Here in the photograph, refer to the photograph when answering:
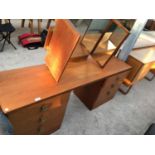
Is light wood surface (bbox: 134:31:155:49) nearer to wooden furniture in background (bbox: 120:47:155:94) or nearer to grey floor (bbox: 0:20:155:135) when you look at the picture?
wooden furniture in background (bbox: 120:47:155:94)

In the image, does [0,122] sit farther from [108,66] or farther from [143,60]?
[143,60]

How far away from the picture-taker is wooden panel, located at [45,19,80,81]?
1512mm

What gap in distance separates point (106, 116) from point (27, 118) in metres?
1.44

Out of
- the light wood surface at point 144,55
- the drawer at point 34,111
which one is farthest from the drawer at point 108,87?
the drawer at point 34,111

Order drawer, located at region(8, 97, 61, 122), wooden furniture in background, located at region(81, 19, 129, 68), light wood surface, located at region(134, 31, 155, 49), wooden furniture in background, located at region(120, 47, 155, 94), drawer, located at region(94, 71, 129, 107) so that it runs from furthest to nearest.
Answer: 1. light wood surface, located at region(134, 31, 155, 49)
2. wooden furniture in background, located at region(120, 47, 155, 94)
3. drawer, located at region(94, 71, 129, 107)
4. wooden furniture in background, located at region(81, 19, 129, 68)
5. drawer, located at region(8, 97, 61, 122)

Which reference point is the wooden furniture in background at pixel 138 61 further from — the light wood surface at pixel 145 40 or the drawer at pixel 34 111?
the drawer at pixel 34 111

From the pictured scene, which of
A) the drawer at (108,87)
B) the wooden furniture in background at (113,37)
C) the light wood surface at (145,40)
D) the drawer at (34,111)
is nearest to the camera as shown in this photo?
the drawer at (34,111)

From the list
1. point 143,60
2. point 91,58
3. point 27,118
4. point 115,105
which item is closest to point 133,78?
point 143,60

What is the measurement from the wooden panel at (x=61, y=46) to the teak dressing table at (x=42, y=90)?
59 millimetres

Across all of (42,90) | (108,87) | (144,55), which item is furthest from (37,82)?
(144,55)

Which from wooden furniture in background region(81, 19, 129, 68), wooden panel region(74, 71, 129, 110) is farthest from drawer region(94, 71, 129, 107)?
wooden furniture in background region(81, 19, 129, 68)

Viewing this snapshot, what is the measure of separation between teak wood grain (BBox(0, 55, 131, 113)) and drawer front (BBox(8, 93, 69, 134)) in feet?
0.22

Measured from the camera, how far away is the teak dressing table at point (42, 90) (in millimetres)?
1491

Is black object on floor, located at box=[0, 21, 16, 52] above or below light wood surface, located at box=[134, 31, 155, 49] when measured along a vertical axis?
below
